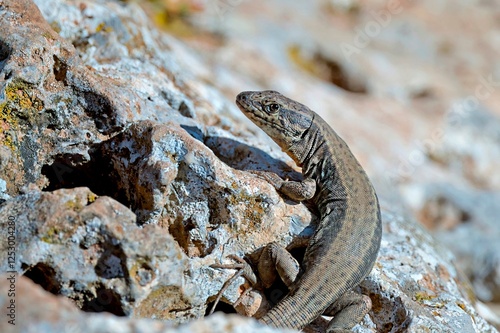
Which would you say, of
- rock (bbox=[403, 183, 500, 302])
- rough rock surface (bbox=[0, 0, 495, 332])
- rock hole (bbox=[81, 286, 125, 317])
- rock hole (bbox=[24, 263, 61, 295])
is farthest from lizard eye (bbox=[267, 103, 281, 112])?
rock (bbox=[403, 183, 500, 302])

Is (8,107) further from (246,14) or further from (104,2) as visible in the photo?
(246,14)

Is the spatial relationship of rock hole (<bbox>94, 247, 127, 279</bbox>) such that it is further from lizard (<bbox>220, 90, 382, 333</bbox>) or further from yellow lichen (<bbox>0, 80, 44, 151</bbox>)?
yellow lichen (<bbox>0, 80, 44, 151</bbox>)

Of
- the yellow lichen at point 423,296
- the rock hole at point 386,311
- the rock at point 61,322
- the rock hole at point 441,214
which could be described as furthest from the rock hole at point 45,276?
the rock hole at point 441,214

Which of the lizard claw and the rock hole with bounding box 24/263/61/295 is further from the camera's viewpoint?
the lizard claw

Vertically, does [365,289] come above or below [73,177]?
above

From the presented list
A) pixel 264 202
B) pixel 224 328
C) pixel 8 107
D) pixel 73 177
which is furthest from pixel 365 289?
pixel 8 107

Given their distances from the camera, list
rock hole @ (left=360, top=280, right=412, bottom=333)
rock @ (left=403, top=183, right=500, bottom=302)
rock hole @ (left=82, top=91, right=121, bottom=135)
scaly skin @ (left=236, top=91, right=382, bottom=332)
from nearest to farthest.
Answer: scaly skin @ (left=236, top=91, right=382, bottom=332), rock hole @ (left=360, top=280, right=412, bottom=333), rock hole @ (left=82, top=91, right=121, bottom=135), rock @ (left=403, top=183, right=500, bottom=302)

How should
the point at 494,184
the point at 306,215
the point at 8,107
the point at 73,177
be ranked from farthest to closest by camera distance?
1. the point at 494,184
2. the point at 306,215
3. the point at 73,177
4. the point at 8,107
